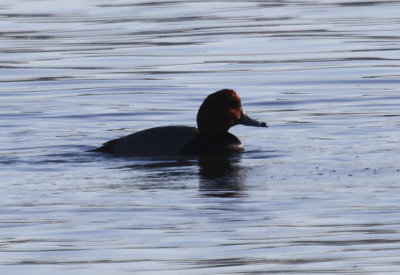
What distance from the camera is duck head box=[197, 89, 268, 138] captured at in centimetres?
1519

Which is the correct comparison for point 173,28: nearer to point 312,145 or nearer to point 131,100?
point 131,100

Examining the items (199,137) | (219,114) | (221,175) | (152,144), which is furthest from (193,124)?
(221,175)

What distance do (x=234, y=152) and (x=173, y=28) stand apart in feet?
39.2

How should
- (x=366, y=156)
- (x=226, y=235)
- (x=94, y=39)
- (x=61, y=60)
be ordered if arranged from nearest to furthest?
(x=226, y=235) → (x=366, y=156) → (x=61, y=60) → (x=94, y=39)

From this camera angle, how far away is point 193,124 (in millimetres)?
17172

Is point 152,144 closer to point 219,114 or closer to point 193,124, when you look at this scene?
point 219,114

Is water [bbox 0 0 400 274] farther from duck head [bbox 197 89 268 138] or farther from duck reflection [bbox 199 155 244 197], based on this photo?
duck head [bbox 197 89 268 138]

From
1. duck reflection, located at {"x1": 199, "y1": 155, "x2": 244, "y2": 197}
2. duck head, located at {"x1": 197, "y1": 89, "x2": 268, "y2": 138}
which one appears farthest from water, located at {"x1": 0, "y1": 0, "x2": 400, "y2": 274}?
duck head, located at {"x1": 197, "y1": 89, "x2": 268, "y2": 138}

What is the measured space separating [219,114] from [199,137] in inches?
15.8

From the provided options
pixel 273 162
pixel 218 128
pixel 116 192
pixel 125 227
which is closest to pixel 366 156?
pixel 273 162

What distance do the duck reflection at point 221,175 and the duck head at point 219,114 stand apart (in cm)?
51

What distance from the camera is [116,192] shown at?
1224cm

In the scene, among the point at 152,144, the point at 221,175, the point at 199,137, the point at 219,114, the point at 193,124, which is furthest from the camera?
the point at 193,124

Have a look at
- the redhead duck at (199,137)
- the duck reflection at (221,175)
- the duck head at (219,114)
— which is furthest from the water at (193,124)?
the duck head at (219,114)
